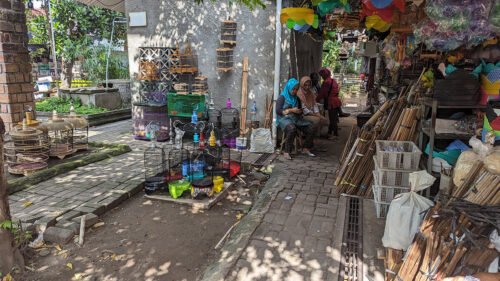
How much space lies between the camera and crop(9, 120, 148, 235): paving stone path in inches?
183

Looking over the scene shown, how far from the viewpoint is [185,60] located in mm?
8555

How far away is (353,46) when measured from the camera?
28016 mm

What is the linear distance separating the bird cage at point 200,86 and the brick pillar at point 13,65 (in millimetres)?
3491

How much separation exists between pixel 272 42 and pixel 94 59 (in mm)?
11133

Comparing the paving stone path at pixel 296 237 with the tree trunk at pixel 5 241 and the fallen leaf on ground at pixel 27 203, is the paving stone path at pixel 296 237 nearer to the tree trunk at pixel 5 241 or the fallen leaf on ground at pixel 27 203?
the tree trunk at pixel 5 241

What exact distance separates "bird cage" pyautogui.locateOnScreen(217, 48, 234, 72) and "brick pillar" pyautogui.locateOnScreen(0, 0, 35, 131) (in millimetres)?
3860

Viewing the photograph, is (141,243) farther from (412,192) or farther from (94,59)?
(94,59)

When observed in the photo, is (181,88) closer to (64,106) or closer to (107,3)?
(107,3)

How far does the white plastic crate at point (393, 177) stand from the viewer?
4.43 metres

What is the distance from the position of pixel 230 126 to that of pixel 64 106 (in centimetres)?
770

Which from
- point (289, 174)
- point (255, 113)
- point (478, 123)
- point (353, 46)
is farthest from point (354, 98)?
point (478, 123)

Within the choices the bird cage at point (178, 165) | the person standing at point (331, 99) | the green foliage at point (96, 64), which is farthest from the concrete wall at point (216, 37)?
the green foliage at point (96, 64)

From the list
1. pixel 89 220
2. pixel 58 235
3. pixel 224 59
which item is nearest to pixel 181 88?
pixel 224 59

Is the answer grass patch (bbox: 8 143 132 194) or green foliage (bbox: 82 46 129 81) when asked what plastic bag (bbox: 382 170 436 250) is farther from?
green foliage (bbox: 82 46 129 81)
